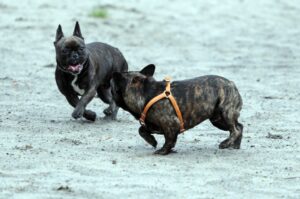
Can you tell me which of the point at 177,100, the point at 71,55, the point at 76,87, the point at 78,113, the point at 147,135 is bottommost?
the point at 78,113

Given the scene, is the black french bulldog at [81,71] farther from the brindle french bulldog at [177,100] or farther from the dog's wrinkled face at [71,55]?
the brindle french bulldog at [177,100]

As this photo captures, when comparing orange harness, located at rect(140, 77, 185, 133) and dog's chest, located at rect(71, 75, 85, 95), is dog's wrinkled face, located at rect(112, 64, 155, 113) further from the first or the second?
dog's chest, located at rect(71, 75, 85, 95)

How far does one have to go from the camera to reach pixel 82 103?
10688 mm

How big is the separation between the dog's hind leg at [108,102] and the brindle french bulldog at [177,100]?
2267mm

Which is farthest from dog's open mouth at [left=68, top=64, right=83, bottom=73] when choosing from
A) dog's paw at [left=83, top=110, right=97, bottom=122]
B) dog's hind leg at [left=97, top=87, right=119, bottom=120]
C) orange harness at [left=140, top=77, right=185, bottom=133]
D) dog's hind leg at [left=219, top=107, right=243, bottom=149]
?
dog's hind leg at [left=219, top=107, right=243, bottom=149]

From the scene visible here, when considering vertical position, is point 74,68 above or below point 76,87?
above

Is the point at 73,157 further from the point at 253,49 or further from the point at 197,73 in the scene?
the point at 253,49

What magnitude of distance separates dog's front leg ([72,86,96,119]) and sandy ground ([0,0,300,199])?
15 centimetres

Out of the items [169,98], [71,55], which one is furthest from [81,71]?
[169,98]

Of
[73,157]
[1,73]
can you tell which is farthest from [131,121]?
[1,73]

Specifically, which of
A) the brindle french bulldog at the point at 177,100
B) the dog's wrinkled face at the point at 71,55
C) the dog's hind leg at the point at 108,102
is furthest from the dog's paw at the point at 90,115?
the brindle french bulldog at the point at 177,100

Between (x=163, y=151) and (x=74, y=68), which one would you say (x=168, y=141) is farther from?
(x=74, y=68)

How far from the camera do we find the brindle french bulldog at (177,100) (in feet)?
28.5

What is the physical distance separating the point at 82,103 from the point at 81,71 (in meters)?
0.41
